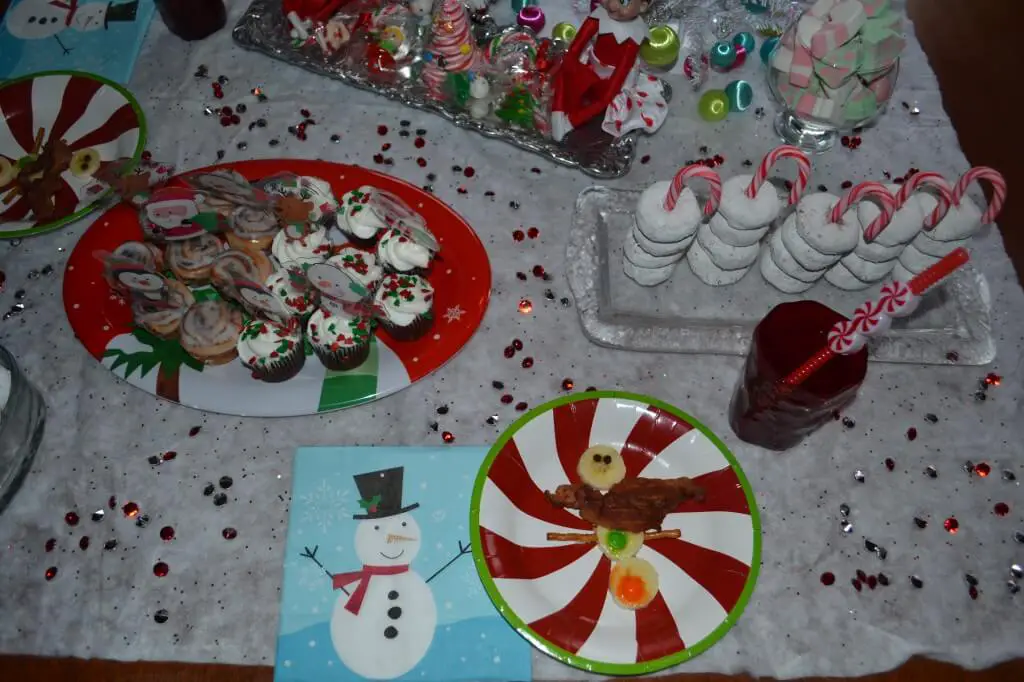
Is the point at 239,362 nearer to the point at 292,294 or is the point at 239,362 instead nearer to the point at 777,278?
the point at 292,294

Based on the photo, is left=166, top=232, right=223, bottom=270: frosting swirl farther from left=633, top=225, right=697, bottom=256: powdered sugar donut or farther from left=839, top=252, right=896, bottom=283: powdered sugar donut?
left=839, top=252, right=896, bottom=283: powdered sugar donut

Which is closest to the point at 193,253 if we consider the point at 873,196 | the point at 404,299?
the point at 404,299

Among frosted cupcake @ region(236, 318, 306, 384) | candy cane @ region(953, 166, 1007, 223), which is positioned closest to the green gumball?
candy cane @ region(953, 166, 1007, 223)

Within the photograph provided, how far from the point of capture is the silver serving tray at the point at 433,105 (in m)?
1.70

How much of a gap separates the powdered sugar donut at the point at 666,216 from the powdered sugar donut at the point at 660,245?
0.02 metres

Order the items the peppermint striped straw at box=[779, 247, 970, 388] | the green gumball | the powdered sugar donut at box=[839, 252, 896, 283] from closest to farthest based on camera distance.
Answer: the peppermint striped straw at box=[779, 247, 970, 388]
the powdered sugar donut at box=[839, 252, 896, 283]
the green gumball

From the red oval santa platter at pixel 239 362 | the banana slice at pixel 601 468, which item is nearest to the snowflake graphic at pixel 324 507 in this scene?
the red oval santa platter at pixel 239 362

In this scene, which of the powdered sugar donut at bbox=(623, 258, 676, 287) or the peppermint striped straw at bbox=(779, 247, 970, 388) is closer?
the peppermint striped straw at bbox=(779, 247, 970, 388)

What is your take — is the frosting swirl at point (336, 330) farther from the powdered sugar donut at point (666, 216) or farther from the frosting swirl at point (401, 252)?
the powdered sugar donut at point (666, 216)

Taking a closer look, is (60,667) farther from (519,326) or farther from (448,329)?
(519,326)

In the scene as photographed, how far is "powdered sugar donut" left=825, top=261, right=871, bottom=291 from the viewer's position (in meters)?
1.54

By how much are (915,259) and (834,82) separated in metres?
0.39

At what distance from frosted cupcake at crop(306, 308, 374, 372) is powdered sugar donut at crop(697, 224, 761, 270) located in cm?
64

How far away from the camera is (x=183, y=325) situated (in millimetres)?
1430
